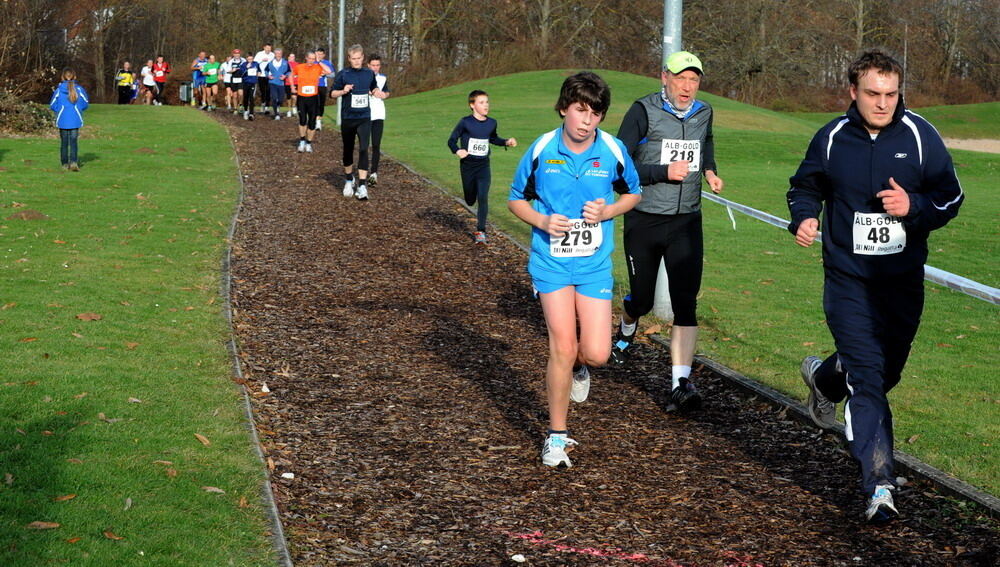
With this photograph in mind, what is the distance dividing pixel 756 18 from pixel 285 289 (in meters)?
57.6

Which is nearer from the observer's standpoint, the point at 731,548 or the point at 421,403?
the point at 731,548

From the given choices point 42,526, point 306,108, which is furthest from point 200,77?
point 42,526

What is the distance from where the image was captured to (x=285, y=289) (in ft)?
37.3

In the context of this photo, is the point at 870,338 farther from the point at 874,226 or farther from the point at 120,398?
the point at 120,398

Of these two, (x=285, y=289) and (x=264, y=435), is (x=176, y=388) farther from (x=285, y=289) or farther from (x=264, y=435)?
(x=285, y=289)

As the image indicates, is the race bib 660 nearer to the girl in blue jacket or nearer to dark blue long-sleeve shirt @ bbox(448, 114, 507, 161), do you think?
dark blue long-sleeve shirt @ bbox(448, 114, 507, 161)

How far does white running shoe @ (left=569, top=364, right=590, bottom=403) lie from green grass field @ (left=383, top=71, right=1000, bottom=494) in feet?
5.21

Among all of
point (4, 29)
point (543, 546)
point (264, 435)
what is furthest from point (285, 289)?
point (4, 29)

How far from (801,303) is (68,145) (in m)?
15.4

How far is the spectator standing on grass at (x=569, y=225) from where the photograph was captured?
5988 mm

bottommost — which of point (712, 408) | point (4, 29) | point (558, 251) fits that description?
point (712, 408)

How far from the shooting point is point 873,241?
5.44 metres

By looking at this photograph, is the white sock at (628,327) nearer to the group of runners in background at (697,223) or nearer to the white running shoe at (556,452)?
the group of runners in background at (697,223)

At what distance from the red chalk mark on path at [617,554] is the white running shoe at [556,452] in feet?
3.15
